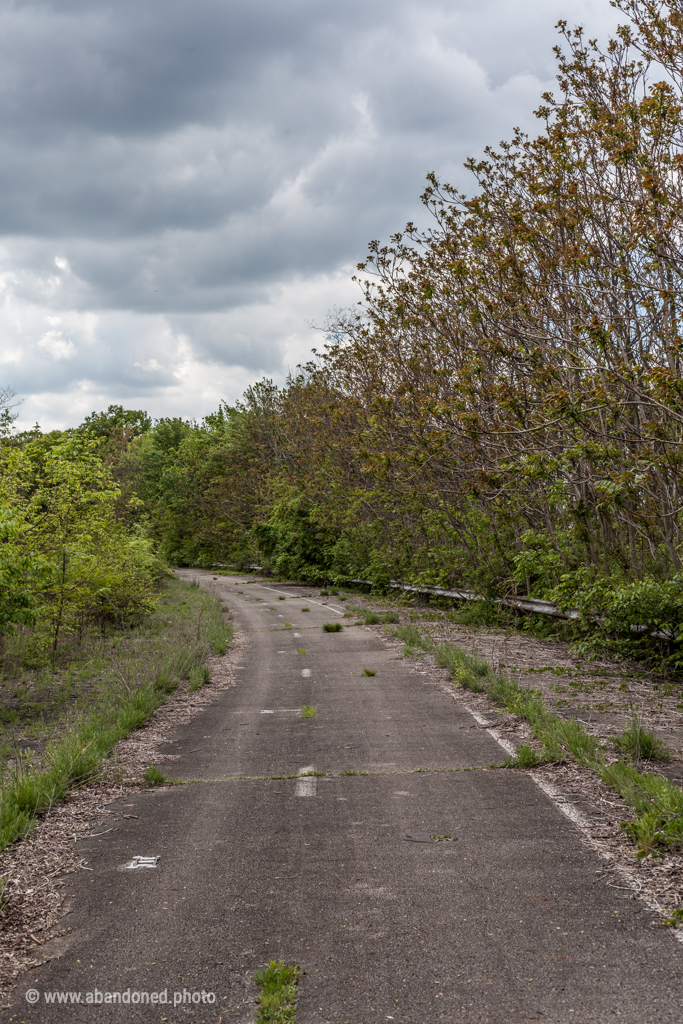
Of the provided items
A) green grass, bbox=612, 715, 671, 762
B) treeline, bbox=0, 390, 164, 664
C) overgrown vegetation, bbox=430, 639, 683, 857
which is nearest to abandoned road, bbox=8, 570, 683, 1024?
overgrown vegetation, bbox=430, 639, 683, 857

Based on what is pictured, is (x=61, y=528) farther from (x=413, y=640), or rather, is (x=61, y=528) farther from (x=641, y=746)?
(x=641, y=746)

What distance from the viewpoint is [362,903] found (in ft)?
15.1

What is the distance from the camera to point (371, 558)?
31438 mm

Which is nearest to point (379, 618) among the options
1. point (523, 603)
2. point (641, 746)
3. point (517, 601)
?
point (517, 601)

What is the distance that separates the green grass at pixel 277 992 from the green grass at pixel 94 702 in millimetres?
2732

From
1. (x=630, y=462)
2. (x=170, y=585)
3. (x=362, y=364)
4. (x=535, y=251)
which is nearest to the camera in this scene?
(x=630, y=462)

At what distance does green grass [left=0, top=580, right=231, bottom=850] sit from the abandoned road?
69 cm

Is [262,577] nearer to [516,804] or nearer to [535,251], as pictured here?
[535,251]

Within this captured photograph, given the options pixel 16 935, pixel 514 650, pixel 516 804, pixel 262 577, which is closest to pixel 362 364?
pixel 514 650

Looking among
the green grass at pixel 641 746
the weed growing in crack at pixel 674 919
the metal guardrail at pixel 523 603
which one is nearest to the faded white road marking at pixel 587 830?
the weed growing in crack at pixel 674 919

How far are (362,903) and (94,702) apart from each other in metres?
8.08

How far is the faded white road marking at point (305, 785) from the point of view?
6750 millimetres

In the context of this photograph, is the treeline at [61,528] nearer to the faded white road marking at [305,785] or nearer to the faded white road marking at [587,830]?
the faded white road marking at [305,785]

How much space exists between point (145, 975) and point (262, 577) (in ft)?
152
